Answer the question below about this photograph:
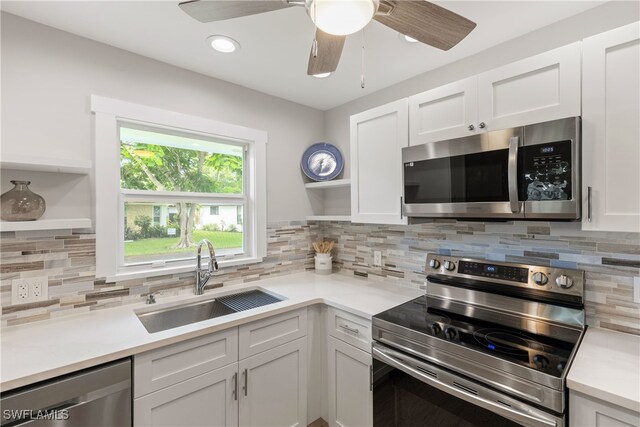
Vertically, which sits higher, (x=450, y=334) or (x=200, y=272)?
(x=200, y=272)

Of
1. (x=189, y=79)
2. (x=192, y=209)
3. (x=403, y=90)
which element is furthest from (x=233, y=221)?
(x=403, y=90)

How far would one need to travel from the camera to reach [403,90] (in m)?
2.20

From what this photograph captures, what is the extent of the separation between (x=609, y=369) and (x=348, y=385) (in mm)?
1215

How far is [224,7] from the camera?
3.14 ft

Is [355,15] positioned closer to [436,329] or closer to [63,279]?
[436,329]

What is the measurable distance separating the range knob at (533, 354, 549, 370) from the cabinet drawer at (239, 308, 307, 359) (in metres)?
1.20

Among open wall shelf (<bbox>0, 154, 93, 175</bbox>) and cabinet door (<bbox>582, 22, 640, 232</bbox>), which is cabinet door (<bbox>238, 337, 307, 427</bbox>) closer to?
open wall shelf (<bbox>0, 154, 93, 175</bbox>)

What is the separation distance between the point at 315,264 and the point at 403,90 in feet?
5.28

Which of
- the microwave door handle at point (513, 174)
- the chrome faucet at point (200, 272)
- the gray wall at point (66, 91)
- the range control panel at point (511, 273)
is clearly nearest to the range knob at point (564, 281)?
the range control panel at point (511, 273)

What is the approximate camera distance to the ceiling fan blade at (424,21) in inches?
37.4

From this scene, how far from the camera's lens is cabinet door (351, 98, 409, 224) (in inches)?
71.1

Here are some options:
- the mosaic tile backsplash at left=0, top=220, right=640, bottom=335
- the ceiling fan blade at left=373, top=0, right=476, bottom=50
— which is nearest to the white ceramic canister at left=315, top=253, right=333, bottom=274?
the mosaic tile backsplash at left=0, top=220, right=640, bottom=335

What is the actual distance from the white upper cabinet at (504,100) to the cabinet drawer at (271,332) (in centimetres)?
130

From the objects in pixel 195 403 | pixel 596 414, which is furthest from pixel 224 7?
pixel 596 414
